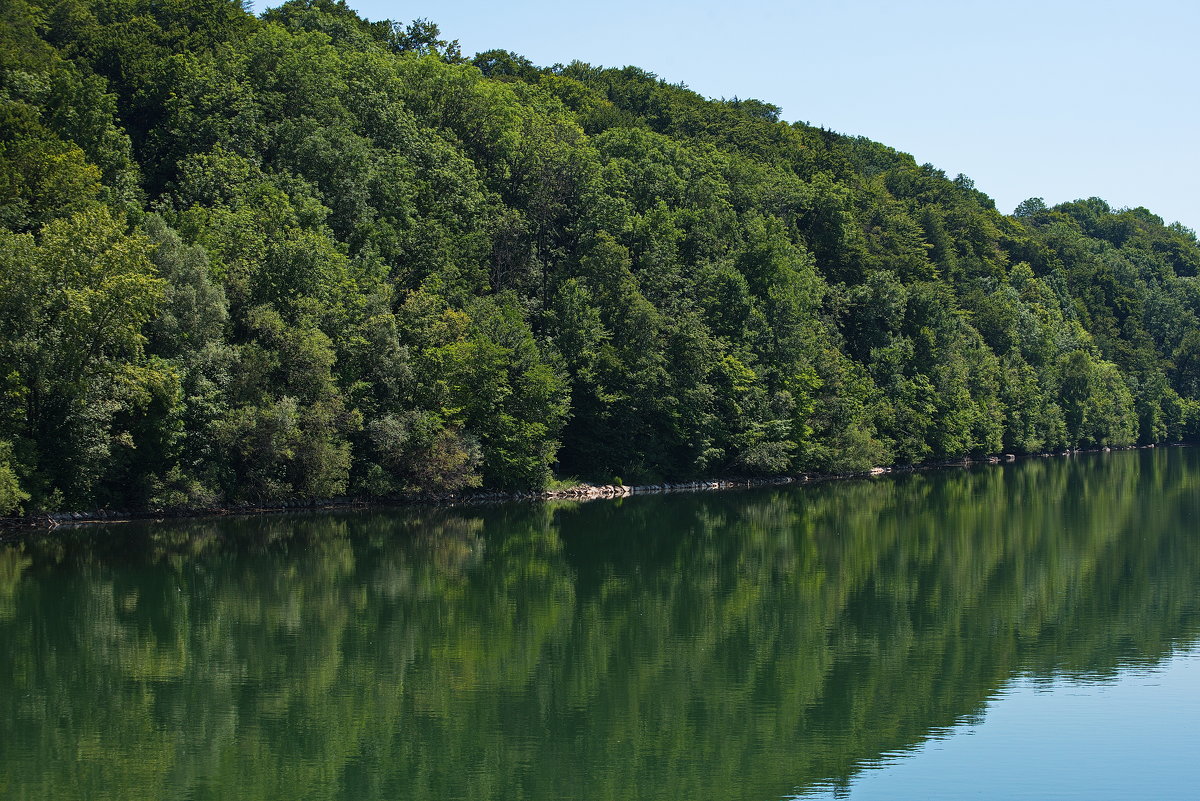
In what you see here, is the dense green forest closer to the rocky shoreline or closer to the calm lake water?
the rocky shoreline

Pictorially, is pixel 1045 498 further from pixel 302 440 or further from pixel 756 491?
pixel 302 440

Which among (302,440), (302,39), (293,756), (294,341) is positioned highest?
(302,39)

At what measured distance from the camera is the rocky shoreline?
4906 cm

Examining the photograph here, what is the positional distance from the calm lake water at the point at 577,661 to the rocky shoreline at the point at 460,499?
2.05m

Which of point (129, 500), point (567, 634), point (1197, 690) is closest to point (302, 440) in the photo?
point (129, 500)

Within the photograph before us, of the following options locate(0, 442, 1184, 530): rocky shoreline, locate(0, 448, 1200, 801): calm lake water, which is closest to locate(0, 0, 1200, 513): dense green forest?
locate(0, 442, 1184, 530): rocky shoreline

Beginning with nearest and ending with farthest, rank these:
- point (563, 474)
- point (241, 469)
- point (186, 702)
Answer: point (186, 702)
point (241, 469)
point (563, 474)

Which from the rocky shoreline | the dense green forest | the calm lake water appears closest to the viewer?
the calm lake water

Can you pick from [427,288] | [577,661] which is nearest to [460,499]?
[427,288]

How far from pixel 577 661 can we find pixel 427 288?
145 ft

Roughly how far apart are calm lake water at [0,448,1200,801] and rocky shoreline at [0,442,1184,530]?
6.73ft

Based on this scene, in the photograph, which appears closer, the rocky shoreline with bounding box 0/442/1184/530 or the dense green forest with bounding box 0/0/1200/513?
the rocky shoreline with bounding box 0/442/1184/530

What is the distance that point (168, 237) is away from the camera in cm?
5228

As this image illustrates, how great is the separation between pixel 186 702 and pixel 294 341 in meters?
34.6
